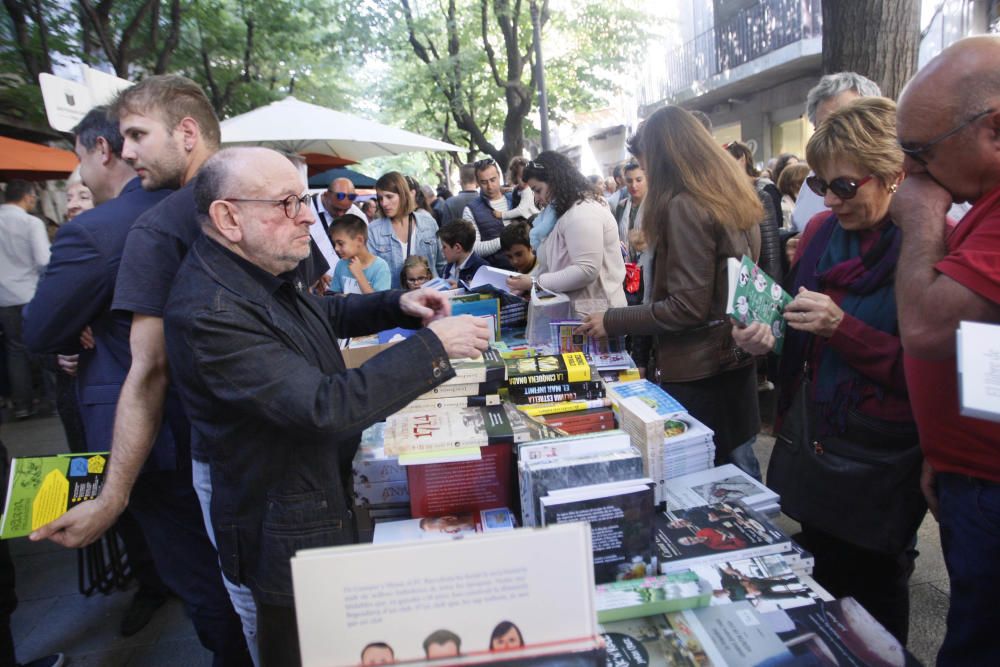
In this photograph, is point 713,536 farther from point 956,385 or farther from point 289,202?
point 289,202

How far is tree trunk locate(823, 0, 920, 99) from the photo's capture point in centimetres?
377

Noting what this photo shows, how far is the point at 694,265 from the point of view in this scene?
7.79ft

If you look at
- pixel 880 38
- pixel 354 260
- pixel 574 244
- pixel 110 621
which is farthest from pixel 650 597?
pixel 880 38

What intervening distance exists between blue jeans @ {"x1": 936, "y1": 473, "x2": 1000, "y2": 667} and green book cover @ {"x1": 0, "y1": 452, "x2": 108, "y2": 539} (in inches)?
90.7

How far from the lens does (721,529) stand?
1601mm

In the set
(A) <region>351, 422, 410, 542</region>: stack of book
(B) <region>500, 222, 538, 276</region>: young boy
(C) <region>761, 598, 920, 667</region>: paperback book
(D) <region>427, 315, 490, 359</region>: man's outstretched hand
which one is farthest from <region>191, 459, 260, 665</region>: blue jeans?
(B) <region>500, 222, 538, 276</region>: young boy

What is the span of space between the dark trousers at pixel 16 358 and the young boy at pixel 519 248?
5.07 m

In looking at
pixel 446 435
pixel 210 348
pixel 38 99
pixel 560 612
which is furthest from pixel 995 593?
pixel 38 99

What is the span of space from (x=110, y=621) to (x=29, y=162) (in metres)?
5.07

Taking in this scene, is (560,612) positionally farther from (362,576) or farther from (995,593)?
(995,593)

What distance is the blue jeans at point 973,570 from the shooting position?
1390mm

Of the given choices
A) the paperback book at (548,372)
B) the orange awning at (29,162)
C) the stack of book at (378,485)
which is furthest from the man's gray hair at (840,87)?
the orange awning at (29,162)

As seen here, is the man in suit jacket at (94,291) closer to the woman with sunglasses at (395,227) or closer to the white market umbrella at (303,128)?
the woman with sunglasses at (395,227)

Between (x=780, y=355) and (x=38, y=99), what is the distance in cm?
909
